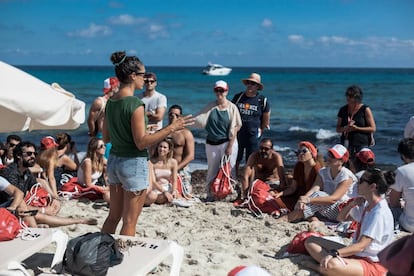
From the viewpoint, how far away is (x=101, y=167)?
702cm

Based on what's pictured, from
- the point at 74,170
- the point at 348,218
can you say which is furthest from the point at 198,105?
the point at 348,218

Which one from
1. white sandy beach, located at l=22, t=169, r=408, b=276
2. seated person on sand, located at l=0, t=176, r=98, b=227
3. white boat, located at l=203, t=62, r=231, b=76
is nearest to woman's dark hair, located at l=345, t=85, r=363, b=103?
white sandy beach, located at l=22, t=169, r=408, b=276

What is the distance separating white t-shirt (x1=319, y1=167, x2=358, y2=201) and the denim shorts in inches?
105

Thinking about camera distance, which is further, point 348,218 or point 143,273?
point 348,218

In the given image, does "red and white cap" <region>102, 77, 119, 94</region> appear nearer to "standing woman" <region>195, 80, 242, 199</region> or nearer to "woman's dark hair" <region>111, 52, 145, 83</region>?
"standing woman" <region>195, 80, 242, 199</region>

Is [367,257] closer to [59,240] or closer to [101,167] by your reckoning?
[59,240]

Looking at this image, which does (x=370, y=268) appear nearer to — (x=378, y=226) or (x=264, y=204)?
(x=378, y=226)

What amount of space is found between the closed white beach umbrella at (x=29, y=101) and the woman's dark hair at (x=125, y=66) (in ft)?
2.31

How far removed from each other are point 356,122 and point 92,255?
454 cm

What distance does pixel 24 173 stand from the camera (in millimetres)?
5656

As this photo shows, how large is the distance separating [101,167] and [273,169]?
7.37 ft

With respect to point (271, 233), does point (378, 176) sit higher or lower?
higher

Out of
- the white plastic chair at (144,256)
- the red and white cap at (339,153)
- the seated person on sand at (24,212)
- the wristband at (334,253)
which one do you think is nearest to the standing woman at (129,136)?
the white plastic chair at (144,256)

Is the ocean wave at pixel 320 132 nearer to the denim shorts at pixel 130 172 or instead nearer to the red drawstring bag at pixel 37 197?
the red drawstring bag at pixel 37 197
